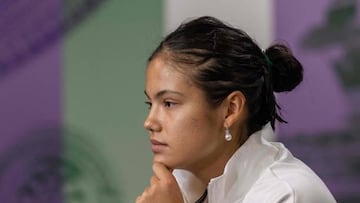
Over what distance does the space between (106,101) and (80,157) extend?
0.19 m

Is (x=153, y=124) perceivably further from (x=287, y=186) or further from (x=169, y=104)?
(x=287, y=186)

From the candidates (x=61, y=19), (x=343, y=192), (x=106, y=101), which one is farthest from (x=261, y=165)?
(x=61, y=19)

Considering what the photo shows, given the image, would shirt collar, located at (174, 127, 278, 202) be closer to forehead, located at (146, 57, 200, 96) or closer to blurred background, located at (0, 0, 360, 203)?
forehead, located at (146, 57, 200, 96)

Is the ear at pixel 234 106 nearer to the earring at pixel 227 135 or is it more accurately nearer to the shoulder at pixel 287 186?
the earring at pixel 227 135

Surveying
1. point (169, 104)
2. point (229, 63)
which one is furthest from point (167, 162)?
point (229, 63)

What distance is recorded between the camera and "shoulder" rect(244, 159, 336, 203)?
47.3 inches

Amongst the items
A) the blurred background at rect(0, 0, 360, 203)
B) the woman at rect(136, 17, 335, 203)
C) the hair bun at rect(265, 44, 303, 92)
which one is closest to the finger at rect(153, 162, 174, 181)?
the woman at rect(136, 17, 335, 203)

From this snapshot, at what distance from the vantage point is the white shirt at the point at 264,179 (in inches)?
47.8

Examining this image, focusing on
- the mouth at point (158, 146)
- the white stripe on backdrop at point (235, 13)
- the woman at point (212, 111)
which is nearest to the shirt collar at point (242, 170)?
the woman at point (212, 111)

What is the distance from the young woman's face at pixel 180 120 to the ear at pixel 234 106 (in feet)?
0.05

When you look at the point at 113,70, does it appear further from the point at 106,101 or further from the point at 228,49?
the point at 228,49

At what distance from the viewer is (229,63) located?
4.35 feet

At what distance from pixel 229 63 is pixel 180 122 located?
16cm

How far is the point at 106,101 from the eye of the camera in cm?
200
